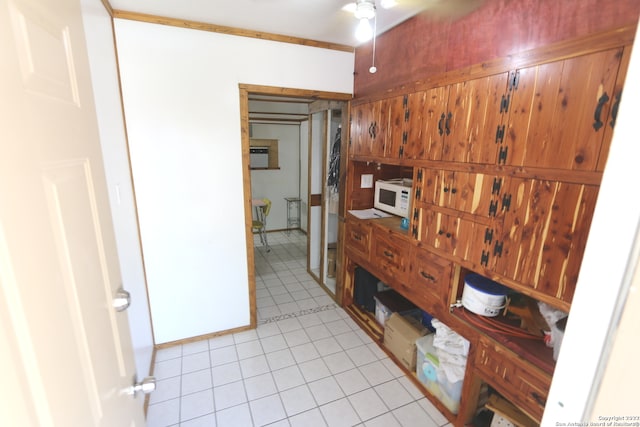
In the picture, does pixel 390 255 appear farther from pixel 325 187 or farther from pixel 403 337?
pixel 325 187

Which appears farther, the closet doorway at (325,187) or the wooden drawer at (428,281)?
the closet doorway at (325,187)

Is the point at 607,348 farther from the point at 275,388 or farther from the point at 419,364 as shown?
the point at 275,388

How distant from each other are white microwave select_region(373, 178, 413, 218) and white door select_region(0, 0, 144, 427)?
6.37ft

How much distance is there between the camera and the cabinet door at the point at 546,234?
1140 millimetres

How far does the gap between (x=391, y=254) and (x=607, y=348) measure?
180 cm

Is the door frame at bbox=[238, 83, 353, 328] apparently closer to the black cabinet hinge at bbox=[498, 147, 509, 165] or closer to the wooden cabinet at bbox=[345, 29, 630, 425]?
the wooden cabinet at bbox=[345, 29, 630, 425]

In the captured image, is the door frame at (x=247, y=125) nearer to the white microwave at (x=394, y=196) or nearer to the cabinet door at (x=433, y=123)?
the white microwave at (x=394, y=196)

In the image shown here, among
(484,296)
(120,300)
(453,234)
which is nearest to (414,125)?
(453,234)

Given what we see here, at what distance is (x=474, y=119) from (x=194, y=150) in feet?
6.60

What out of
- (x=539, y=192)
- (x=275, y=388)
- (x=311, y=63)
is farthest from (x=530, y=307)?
(x=311, y=63)

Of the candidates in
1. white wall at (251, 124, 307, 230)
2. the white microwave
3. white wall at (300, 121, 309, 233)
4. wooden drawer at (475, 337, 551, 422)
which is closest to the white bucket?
wooden drawer at (475, 337, 551, 422)

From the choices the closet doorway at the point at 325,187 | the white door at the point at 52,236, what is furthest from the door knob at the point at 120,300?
the closet doorway at the point at 325,187

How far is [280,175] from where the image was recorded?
569 cm

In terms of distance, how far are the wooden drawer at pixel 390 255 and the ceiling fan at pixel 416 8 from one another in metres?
1.41
